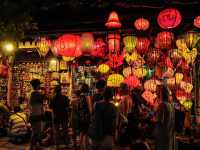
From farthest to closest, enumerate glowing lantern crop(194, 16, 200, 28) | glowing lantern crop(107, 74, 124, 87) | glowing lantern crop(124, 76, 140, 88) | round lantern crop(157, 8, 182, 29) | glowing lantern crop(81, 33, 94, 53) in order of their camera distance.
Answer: glowing lantern crop(124, 76, 140, 88)
glowing lantern crop(107, 74, 124, 87)
glowing lantern crop(81, 33, 94, 53)
glowing lantern crop(194, 16, 200, 28)
round lantern crop(157, 8, 182, 29)

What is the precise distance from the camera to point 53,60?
811 inches

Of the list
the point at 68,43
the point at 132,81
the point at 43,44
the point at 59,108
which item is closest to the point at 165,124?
the point at 59,108

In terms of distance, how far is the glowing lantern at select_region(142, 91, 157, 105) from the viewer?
1670 centimetres

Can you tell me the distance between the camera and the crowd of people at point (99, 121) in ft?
29.4

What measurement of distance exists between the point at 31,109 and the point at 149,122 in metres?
3.91

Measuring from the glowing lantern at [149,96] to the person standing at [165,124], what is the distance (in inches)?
286

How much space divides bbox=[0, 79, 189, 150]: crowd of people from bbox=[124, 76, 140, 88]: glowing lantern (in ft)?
2.74

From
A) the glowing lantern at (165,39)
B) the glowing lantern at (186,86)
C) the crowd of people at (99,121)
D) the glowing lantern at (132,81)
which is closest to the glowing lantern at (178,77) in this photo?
the glowing lantern at (186,86)

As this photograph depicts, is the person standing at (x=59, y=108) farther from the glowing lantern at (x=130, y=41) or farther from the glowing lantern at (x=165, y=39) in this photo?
the glowing lantern at (x=165, y=39)

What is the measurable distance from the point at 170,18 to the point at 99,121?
18.5 feet

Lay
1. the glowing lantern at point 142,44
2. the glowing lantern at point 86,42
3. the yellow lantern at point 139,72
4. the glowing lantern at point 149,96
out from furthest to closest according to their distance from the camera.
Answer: the yellow lantern at point 139,72 → the glowing lantern at point 149,96 → the glowing lantern at point 142,44 → the glowing lantern at point 86,42

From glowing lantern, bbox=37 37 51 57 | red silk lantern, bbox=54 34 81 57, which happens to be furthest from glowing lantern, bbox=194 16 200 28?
glowing lantern, bbox=37 37 51 57

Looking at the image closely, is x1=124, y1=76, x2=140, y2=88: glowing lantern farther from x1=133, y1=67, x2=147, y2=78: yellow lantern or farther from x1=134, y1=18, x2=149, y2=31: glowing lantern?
x1=134, y1=18, x2=149, y2=31: glowing lantern

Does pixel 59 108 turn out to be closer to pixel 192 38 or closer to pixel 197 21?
pixel 192 38
